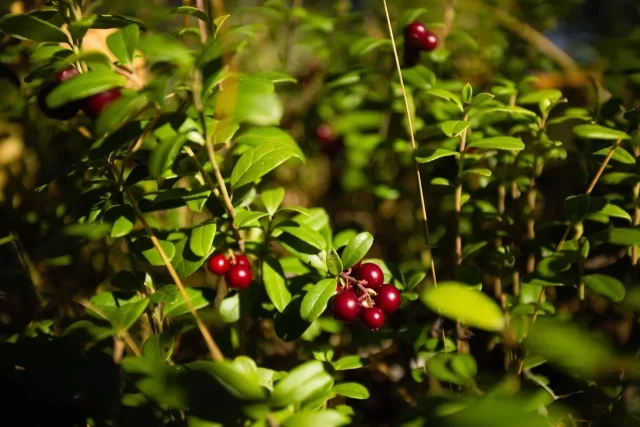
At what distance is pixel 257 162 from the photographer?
827 millimetres

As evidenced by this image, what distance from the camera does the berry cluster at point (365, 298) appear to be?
78 centimetres

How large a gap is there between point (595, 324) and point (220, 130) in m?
1.02

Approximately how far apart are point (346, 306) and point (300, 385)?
0.17 m

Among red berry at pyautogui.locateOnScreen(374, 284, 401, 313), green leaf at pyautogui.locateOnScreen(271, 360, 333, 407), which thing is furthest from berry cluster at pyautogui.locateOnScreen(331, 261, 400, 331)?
green leaf at pyautogui.locateOnScreen(271, 360, 333, 407)

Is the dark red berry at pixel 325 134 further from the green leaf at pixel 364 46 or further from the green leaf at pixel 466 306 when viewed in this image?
the green leaf at pixel 466 306

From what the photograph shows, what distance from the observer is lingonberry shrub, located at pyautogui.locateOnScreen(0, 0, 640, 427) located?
639mm

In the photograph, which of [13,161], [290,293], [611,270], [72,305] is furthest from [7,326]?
[611,270]

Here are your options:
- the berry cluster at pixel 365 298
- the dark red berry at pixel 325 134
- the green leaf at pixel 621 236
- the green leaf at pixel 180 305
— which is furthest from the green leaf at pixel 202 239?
the dark red berry at pixel 325 134

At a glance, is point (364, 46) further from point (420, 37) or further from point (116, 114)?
point (116, 114)

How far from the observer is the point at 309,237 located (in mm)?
847

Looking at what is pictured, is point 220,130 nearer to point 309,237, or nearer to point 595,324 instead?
point 309,237

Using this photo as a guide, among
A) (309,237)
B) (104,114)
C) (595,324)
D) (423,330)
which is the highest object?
(104,114)

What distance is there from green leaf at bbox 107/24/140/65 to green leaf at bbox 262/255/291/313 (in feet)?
1.25

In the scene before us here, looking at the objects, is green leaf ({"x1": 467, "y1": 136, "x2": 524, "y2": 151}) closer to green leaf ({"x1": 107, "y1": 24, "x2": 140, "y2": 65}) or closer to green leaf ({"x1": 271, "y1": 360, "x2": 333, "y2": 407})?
green leaf ({"x1": 271, "y1": 360, "x2": 333, "y2": 407})
